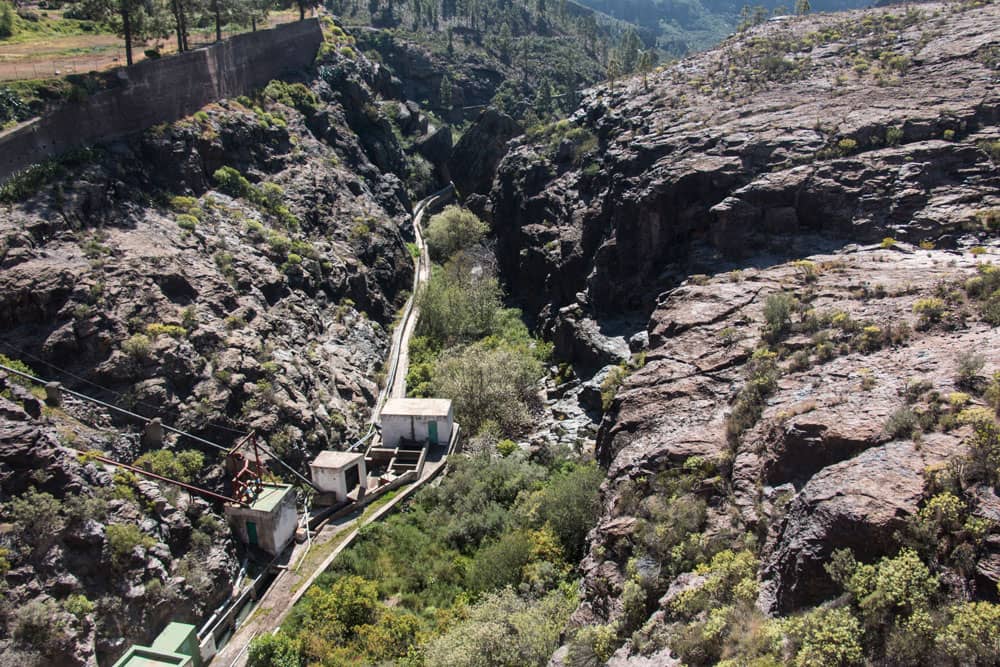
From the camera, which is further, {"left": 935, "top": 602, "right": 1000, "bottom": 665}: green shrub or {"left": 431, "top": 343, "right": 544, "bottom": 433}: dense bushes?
{"left": 431, "top": 343, "right": 544, "bottom": 433}: dense bushes

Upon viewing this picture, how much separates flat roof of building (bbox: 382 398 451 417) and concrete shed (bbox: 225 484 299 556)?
10173 mm

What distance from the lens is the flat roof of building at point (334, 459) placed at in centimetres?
3284

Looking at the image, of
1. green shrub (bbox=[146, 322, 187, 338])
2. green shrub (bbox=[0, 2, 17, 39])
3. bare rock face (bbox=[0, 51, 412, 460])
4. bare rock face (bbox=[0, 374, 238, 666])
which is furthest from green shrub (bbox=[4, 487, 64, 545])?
green shrub (bbox=[0, 2, 17, 39])

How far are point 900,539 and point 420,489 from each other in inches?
987

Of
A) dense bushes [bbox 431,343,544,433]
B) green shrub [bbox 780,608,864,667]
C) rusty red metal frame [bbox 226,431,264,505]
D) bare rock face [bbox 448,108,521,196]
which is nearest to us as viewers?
green shrub [bbox 780,608,864,667]

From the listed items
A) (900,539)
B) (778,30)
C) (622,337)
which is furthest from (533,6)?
(900,539)

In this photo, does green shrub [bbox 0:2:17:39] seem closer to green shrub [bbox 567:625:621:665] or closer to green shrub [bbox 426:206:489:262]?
green shrub [bbox 426:206:489:262]

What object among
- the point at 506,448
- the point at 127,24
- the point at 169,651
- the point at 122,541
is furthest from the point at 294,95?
the point at 169,651

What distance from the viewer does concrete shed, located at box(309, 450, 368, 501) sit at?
3272cm

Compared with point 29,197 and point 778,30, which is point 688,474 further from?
point 778,30

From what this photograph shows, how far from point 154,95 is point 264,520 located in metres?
31.3

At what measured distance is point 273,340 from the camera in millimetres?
37938

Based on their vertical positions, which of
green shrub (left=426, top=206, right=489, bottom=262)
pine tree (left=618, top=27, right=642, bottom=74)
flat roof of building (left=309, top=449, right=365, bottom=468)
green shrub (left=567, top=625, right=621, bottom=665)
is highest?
pine tree (left=618, top=27, right=642, bottom=74)

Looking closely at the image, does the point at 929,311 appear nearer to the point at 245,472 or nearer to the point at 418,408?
the point at 418,408
